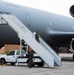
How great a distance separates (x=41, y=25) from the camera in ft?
88.5

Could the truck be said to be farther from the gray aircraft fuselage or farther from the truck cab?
the gray aircraft fuselage

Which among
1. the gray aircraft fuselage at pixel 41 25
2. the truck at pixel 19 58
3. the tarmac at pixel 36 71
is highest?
the gray aircraft fuselage at pixel 41 25

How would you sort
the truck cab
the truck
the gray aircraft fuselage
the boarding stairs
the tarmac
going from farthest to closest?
the gray aircraft fuselage, the truck cab, the truck, the boarding stairs, the tarmac

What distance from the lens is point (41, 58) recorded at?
18.2 m

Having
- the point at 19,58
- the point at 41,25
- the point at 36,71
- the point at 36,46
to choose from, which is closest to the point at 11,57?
the point at 19,58

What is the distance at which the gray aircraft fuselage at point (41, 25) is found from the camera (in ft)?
76.0

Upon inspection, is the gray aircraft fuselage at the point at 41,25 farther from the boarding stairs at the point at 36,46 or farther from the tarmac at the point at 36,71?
the tarmac at the point at 36,71

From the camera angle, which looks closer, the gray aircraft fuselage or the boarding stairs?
the boarding stairs

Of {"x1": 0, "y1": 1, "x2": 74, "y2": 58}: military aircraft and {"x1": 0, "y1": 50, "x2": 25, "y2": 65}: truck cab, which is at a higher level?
{"x1": 0, "y1": 1, "x2": 74, "y2": 58}: military aircraft

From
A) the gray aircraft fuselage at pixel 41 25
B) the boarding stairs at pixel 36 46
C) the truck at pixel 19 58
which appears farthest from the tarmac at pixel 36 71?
the gray aircraft fuselage at pixel 41 25

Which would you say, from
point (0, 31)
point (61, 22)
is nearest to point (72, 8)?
point (61, 22)

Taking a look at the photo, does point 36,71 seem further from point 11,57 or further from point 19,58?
point 11,57

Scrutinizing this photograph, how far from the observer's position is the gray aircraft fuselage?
76.0 ft

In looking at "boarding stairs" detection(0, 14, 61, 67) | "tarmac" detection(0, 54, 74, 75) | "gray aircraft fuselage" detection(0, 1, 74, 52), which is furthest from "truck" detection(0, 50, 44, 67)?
"gray aircraft fuselage" detection(0, 1, 74, 52)
